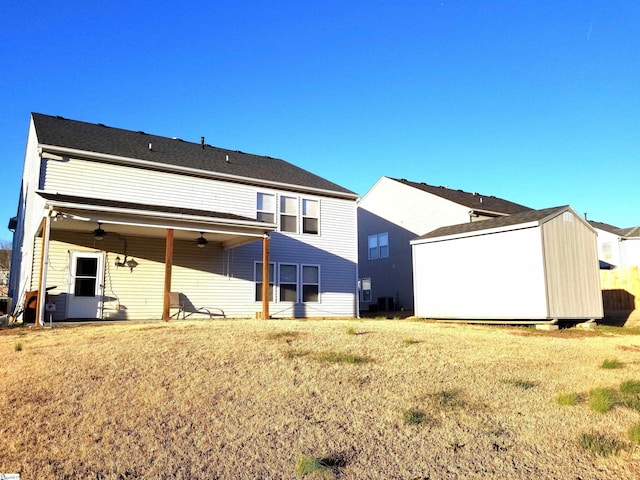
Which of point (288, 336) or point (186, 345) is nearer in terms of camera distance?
point (186, 345)

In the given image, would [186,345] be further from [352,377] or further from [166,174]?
[166,174]

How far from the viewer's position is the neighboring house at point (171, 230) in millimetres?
13633

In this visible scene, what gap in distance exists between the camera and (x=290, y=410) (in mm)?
5922

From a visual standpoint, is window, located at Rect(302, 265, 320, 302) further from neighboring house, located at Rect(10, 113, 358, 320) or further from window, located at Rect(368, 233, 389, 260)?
window, located at Rect(368, 233, 389, 260)

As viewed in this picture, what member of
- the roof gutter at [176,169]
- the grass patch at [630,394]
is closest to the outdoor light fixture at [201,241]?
the roof gutter at [176,169]

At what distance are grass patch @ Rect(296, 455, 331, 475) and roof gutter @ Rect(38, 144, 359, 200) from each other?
12254 mm

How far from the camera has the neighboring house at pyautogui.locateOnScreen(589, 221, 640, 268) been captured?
111 ft

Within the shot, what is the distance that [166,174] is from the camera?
1583 centimetres

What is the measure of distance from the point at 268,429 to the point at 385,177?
22917 millimetres

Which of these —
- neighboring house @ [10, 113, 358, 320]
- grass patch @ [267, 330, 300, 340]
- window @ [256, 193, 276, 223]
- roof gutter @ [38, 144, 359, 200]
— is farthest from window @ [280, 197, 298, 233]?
grass patch @ [267, 330, 300, 340]

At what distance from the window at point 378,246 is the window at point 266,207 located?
32.7 feet

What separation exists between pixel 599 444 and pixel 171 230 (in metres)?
10.8

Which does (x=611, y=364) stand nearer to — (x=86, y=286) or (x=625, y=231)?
(x=86, y=286)

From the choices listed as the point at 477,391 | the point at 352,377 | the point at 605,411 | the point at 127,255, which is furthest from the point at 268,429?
the point at 127,255
